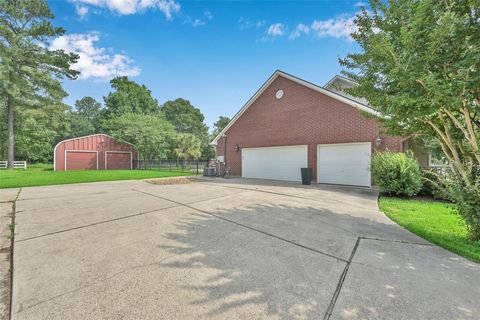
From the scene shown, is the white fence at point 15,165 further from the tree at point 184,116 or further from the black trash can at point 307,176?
the tree at point 184,116

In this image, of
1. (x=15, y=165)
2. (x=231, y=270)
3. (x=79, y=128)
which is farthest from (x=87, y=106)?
(x=231, y=270)

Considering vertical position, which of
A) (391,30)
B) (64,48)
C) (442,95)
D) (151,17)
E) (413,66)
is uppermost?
(64,48)

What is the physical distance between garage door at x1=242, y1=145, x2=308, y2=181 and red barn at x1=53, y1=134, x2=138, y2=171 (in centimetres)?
1651

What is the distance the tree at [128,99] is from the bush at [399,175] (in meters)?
38.2

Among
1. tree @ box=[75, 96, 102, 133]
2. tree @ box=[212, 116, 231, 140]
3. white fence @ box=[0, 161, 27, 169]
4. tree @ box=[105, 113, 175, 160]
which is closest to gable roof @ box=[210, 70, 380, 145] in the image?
tree @ box=[105, 113, 175, 160]

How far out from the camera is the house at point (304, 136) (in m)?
9.32

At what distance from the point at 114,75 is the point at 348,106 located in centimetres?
4478

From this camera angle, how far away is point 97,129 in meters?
44.3

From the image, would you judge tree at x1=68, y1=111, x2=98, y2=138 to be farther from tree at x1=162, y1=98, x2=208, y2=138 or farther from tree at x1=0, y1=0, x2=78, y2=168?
tree at x1=0, y1=0, x2=78, y2=168

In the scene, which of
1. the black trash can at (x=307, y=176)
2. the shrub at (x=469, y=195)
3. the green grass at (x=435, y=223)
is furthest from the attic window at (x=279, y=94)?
the shrub at (x=469, y=195)

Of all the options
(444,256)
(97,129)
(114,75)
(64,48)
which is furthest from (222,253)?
(97,129)

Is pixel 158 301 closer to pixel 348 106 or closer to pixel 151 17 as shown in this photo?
pixel 348 106

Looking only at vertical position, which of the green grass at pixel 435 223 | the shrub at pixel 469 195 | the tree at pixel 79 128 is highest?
the tree at pixel 79 128

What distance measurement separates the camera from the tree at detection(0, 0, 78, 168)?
57.7 feet
